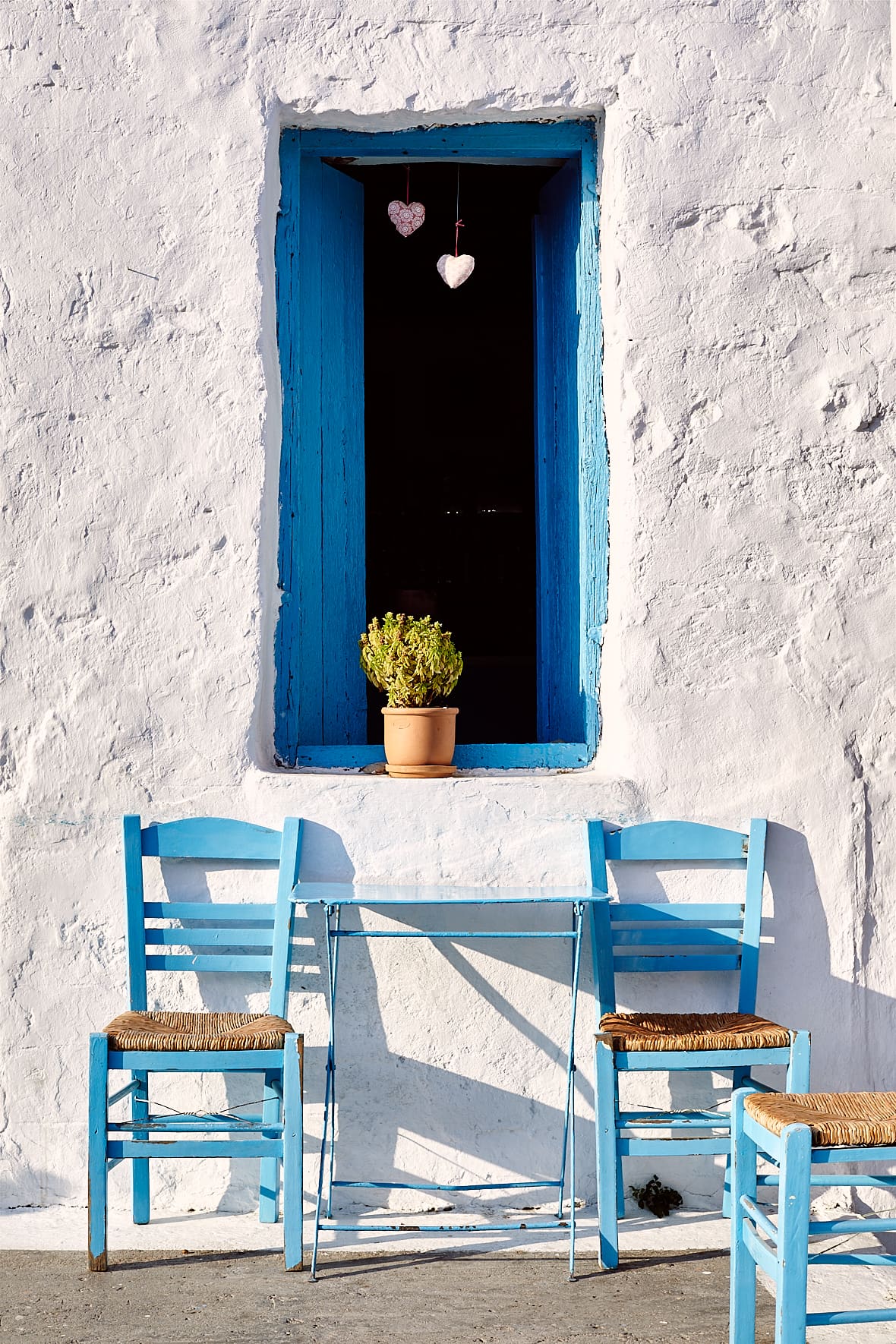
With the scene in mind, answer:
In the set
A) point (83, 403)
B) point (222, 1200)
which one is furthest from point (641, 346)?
point (222, 1200)

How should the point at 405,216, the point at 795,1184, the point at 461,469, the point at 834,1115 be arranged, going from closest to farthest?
the point at 795,1184 → the point at 834,1115 → the point at 405,216 → the point at 461,469

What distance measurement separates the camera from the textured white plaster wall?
11.4 ft

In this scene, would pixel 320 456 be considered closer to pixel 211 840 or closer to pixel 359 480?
pixel 359 480

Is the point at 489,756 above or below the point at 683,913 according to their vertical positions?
above

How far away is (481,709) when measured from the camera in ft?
21.2

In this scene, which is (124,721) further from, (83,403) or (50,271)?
(50,271)

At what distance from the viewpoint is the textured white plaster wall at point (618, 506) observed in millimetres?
3482

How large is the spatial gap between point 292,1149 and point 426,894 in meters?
0.68

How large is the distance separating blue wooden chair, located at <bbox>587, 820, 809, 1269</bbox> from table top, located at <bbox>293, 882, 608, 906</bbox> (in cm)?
16

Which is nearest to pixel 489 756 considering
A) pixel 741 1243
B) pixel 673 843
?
pixel 673 843

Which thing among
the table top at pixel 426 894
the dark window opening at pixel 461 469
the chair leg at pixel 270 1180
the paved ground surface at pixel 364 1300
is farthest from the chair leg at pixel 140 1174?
the dark window opening at pixel 461 469

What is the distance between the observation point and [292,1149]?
2873 millimetres

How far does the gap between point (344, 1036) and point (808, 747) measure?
4.94ft

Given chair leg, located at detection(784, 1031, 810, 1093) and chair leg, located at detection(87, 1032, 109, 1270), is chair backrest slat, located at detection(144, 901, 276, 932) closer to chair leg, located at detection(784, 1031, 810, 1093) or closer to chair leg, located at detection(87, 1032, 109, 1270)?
chair leg, located at detection(87, 1032, 109, 1270)
